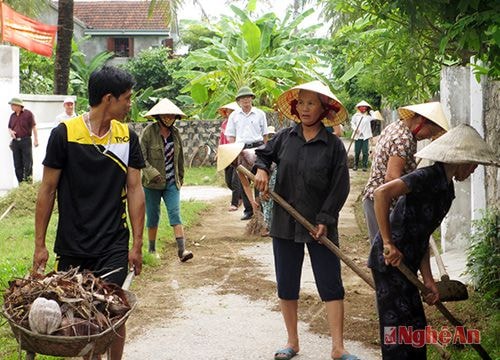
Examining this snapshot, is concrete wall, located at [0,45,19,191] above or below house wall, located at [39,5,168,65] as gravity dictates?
below

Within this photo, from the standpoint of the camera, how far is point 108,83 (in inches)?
203

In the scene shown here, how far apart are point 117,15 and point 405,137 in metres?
41.4

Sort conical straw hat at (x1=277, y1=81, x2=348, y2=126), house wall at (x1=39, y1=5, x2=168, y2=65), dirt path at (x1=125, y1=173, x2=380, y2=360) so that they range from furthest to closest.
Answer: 1. house wall at (x1=39, y1=5, x2=168, y2=65)
2. dirt path at (x1=125, y1=173, x2=380, y2=360)
3. conical straw hat at (x1=277, y1=81, x2=348, y2=126)

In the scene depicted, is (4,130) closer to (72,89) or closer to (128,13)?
(72,89)

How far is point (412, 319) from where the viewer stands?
5035 mm

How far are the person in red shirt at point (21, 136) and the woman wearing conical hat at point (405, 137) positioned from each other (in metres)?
11.2

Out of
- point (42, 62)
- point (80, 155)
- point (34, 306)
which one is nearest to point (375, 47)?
point (80, 155)

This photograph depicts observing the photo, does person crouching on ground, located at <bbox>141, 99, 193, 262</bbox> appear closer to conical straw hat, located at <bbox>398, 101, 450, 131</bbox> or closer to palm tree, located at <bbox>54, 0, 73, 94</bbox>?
conical straw hat, located at <bbox>398, 101, 450, 131</bbox>

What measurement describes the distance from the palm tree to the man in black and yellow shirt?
15.3 meters

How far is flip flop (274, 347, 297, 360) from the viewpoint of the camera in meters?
6.21

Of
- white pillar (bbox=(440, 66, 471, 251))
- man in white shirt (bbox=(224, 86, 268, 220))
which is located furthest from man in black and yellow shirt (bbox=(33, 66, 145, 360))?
man in white shirt (bbox=(224, 86, 268, 220))

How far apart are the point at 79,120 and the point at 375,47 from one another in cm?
344

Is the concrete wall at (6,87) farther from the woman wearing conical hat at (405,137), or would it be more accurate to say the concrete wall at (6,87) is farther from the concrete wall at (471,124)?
the woman wearing conical hat at (405,137)

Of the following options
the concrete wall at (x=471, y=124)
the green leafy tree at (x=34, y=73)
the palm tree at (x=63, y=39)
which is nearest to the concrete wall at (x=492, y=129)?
the concrete wall at (x=471, y=124)
